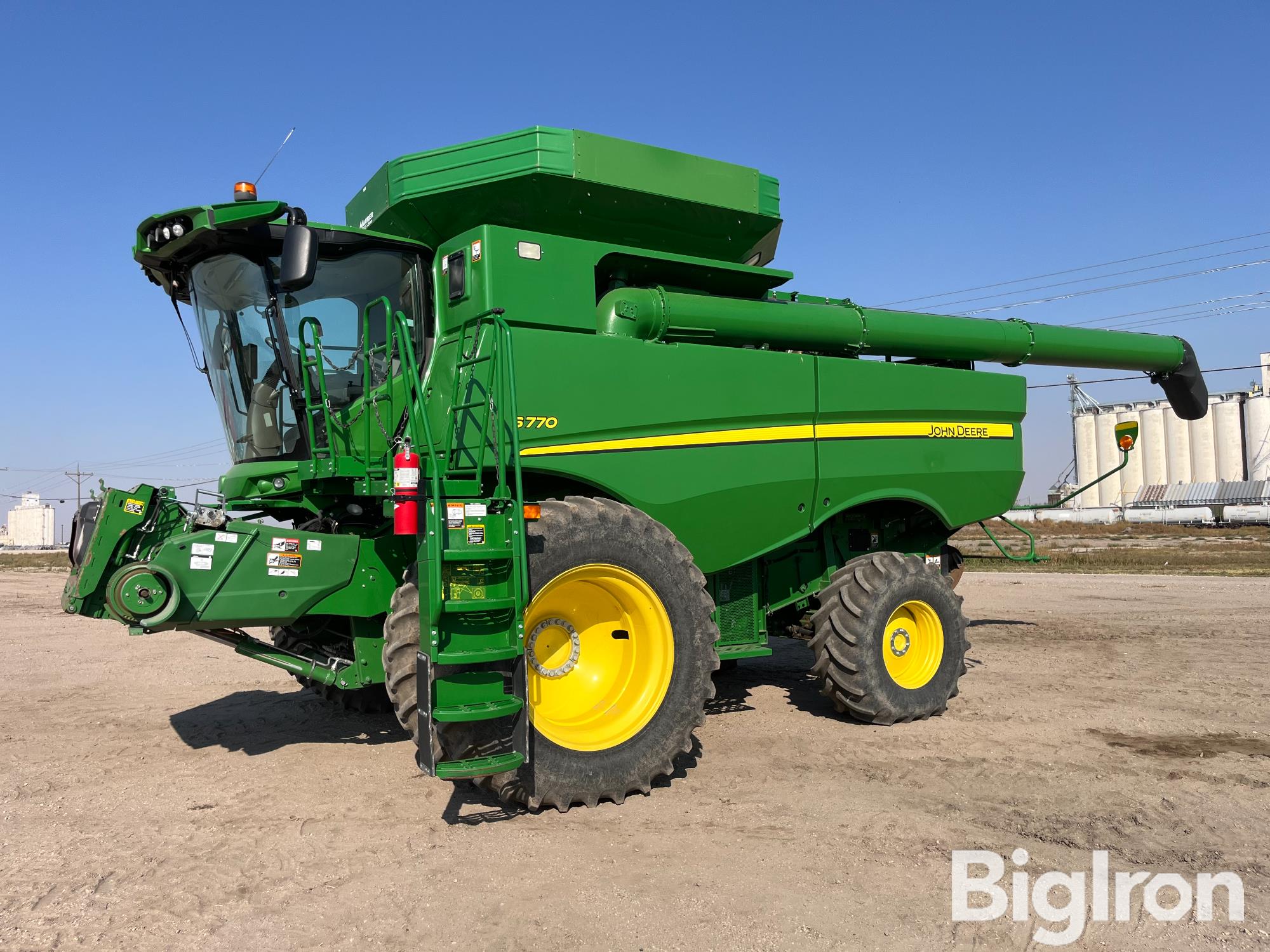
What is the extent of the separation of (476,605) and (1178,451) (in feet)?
204

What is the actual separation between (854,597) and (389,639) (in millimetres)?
3400

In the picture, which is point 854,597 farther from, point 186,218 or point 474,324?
point 186,218

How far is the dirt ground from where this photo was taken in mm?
3369

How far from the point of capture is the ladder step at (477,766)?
13.4 ft

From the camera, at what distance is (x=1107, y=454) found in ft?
193

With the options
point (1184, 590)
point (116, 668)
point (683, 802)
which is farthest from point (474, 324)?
point (1184, 590)

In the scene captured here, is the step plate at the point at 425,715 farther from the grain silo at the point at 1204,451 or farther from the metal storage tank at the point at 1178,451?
the metal storage tank at the point at 1178,451

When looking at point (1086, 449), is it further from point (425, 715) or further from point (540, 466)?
point (425, 715)

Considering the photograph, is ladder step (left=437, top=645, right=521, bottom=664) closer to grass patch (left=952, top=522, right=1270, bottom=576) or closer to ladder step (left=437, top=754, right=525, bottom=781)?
ladder step (left=437, top=754, right=525, bottom=781)

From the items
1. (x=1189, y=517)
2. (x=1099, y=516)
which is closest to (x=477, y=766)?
(x=1189, y=517)

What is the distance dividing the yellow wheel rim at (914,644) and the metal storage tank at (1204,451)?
57174 millimetres

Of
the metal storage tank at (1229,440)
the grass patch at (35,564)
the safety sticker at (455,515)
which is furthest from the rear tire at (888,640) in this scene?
the metal storage tank at (1229,440)

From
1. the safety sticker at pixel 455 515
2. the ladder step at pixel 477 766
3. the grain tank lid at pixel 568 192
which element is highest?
the grain tank lid at pixel 568 192

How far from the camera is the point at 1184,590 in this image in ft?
52.1
